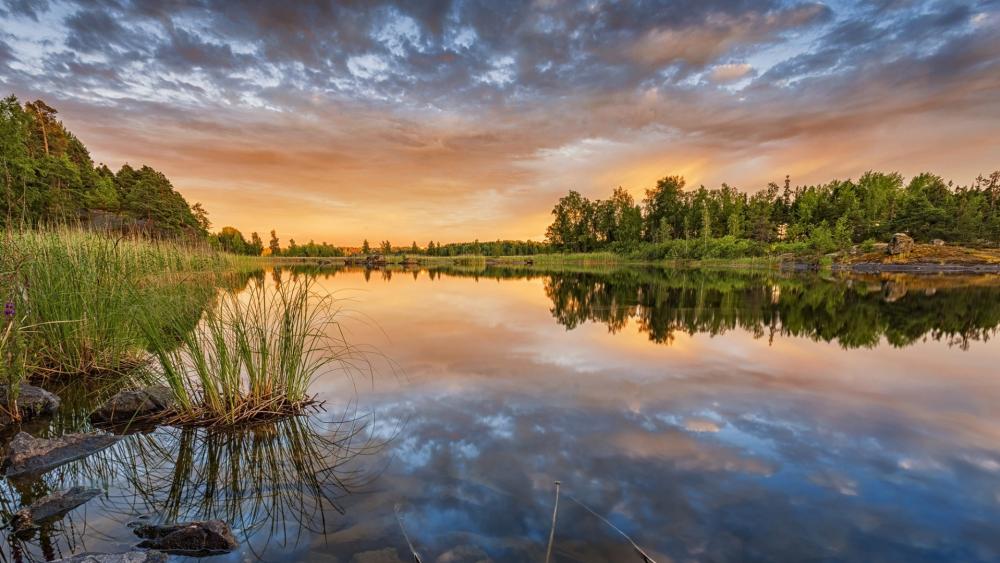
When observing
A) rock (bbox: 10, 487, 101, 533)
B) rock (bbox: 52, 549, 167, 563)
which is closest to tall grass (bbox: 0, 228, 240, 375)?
rock (bbox: 10, 487, 101, 533)

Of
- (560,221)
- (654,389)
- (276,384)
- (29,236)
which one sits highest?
(560,221)

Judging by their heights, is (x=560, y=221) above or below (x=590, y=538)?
above

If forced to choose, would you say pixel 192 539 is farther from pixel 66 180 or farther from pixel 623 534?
pixel 66 180

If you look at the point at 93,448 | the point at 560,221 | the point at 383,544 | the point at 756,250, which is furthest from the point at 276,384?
the point at 560,221

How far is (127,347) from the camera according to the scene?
6129 millimetres

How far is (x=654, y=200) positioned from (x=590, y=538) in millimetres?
79305

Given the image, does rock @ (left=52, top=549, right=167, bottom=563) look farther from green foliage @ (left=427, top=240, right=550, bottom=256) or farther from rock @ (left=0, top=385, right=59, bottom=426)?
green foliage @ (left=427, top=240, right=550, bottom=256)

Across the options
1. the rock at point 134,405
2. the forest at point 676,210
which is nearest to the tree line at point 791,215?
the forest at point 676,210

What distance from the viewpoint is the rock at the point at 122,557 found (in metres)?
2.06

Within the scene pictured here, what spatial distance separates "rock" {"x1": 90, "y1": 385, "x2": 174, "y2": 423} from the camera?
4301 millimetres

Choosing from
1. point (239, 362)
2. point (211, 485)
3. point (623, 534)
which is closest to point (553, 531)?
point (623, 534)

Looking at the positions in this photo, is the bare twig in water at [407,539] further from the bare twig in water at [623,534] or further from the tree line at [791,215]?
the tree line at [791,215]

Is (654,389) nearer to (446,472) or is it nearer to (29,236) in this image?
(446,472)

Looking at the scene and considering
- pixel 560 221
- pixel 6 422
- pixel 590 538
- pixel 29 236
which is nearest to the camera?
pixel 590 538
